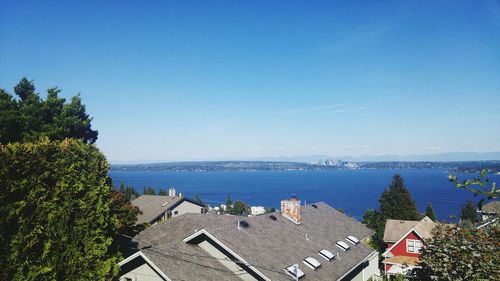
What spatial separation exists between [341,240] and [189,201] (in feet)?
112

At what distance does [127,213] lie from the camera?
2438cm

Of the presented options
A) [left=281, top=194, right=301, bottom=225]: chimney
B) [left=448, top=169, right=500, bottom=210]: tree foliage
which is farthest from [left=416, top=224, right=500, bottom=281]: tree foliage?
[left=281, top=194, right=301, bottom=225]: chimney

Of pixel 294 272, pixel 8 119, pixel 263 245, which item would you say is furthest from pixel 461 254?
pixel 8 119

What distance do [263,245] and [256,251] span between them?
137 centimetres

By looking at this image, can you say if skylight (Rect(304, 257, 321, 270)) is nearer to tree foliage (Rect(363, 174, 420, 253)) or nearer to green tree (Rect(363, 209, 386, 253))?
green tree (Rect(363, 209, 386, 253))

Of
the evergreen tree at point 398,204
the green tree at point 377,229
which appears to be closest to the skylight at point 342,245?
the green tree at point 377,229

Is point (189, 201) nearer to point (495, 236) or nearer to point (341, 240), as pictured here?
point (341, 240)

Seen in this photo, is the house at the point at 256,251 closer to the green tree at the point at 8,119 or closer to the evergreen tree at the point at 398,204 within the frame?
the green tree at the point at 8,119

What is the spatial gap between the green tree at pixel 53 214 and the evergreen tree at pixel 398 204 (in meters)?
44.3

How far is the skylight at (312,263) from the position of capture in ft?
67.3

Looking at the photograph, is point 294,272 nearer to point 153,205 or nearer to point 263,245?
point 263,245

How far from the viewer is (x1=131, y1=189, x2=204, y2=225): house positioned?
162 ft

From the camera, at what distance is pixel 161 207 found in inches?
2034

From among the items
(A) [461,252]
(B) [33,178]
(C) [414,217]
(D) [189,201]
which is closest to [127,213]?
(B) [33,178]
